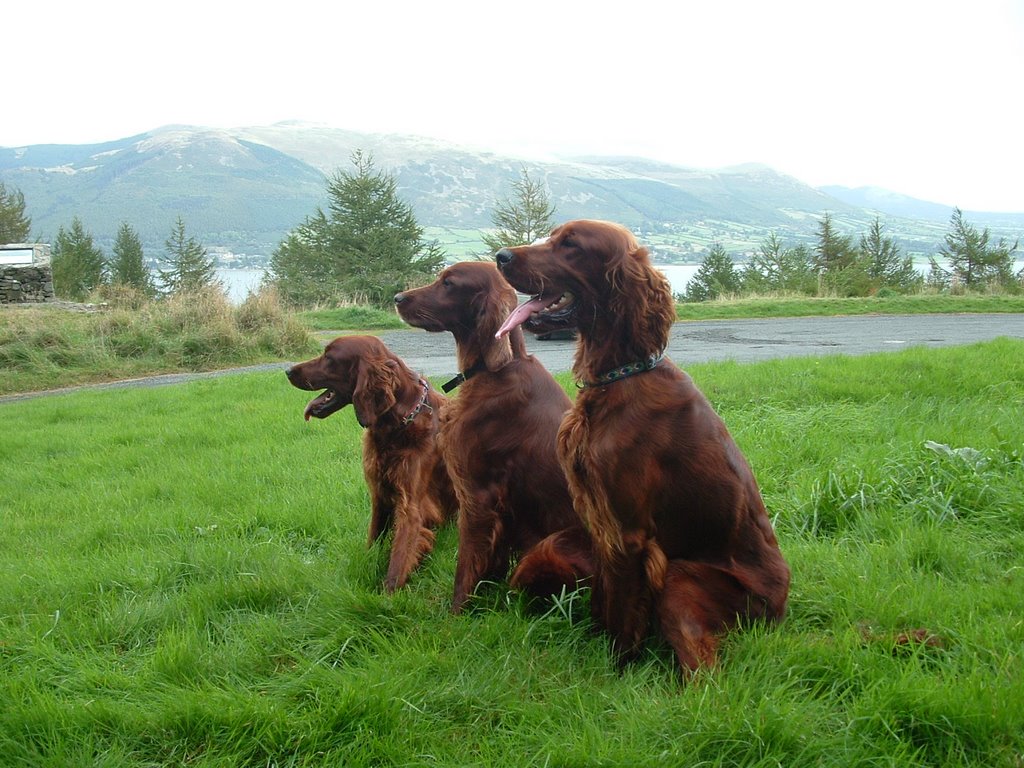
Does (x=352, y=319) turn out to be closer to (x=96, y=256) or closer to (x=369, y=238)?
(x=369, y=238)

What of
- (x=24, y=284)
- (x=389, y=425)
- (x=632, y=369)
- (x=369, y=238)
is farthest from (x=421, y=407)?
(x=369, y=238)

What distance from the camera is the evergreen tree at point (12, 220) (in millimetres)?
48406

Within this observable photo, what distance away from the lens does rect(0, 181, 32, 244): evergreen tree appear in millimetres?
48406

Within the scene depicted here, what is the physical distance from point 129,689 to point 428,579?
56.7 inches

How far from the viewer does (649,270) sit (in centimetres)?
271

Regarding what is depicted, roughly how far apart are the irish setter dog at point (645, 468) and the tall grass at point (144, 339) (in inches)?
487

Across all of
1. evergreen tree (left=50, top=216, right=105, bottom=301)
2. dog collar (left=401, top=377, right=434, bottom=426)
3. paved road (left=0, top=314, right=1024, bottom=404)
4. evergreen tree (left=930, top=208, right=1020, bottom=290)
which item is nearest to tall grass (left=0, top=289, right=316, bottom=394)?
paved road (left=0, top=314, right=1024, bottom=404)

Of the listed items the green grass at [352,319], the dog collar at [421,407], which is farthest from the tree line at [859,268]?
the dog collar at [421,407]

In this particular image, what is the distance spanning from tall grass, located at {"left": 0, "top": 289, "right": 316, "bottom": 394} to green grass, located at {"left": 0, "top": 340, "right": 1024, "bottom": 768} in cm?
843

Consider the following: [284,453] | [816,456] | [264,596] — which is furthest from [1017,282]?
[264,596]

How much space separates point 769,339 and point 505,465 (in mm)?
11876

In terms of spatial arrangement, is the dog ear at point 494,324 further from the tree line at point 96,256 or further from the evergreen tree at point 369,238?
the tree line at point 96,256

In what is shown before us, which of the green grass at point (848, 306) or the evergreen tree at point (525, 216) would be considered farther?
the evergreen tree at point (525, 216)

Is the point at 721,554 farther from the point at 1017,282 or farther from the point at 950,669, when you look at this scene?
the point at 1017,282
